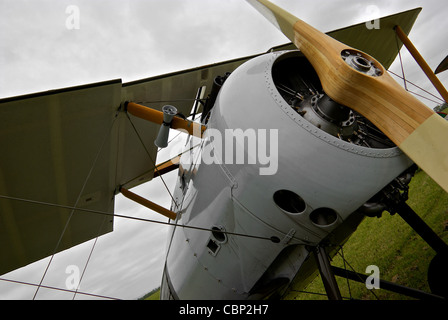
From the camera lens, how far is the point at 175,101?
20.4ft

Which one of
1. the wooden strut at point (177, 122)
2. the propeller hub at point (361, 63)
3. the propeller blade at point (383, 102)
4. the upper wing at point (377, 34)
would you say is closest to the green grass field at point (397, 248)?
the wooden strut at point (177, 122)

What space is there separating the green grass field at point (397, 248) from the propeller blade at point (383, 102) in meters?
4.22

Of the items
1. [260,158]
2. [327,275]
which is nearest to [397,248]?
[327,275]

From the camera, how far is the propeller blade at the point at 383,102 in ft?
7.65

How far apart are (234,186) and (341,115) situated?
1.46 meters

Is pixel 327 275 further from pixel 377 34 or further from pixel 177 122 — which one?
pixel 377 34

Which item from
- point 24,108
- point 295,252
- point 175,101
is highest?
point 175,101

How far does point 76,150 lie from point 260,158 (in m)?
3.24

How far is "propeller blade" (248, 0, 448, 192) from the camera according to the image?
2.33 metres

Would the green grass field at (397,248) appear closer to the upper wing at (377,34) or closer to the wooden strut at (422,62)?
the wooden strut at (422,62)

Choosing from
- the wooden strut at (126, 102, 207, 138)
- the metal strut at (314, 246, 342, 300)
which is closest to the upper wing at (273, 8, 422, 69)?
the wooden strut at (126, 102, 207, 138)

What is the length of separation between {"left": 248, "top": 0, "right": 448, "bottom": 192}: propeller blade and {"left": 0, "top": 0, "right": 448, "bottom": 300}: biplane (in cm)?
1
